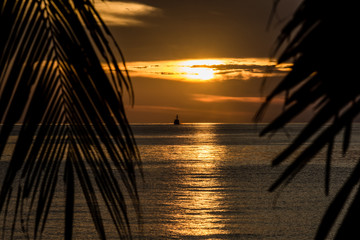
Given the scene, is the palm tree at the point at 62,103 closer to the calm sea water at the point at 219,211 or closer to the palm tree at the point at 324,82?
the palm tree at the point at 324,82

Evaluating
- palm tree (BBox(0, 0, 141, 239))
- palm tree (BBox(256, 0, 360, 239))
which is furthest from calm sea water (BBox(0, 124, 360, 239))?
palm tree (BBox(256, 0, 360, 239))

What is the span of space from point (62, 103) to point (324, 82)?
0.62 m

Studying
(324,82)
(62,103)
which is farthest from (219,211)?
(324,82)

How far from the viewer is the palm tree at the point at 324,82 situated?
601 millimetres

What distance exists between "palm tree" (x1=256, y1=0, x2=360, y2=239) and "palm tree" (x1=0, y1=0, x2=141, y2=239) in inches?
16.7

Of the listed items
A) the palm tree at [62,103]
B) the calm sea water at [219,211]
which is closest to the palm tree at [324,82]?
the palm tree at [62,103]

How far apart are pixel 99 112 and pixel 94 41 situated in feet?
0.50

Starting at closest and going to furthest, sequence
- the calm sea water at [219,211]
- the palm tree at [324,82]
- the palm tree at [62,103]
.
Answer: the palm tree at [324,82]
the palm tree at [62,103]
the calm sea water at [219,211]

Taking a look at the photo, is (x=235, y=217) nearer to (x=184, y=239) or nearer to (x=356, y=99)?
(x=184, y=239)

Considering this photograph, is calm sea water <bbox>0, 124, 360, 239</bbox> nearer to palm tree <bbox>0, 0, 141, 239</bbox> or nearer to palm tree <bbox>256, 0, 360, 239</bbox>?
palm tree <bbox>0, 0, 141, 239</bbox>

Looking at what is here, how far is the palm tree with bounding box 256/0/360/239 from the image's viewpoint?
1.97 feet

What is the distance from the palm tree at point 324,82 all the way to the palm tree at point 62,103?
425 mm

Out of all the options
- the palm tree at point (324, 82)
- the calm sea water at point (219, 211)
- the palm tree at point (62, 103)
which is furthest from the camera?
the calm sea water at point (219, 211)

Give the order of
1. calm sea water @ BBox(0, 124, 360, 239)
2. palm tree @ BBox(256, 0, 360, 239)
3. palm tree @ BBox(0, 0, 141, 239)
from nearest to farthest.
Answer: palm tree @ BBox(256, 0, 360, 239)
palm tree @ BBox(0, 0, 141, 239)
calm sea water @ BBox(0, 124, 360, 239)
